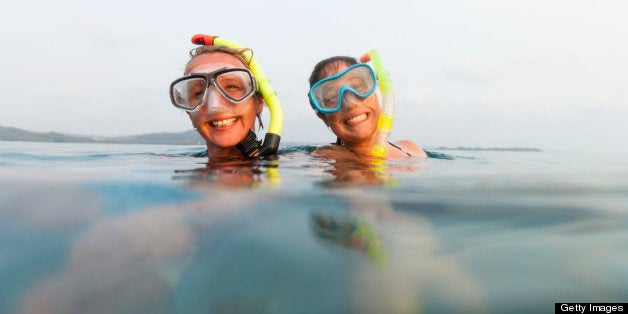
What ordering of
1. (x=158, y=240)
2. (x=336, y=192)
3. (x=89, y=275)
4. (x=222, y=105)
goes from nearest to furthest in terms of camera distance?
(x=89, y=275) → (x=158, y=240) → (x=336, y=192) → (x=222, y=105)

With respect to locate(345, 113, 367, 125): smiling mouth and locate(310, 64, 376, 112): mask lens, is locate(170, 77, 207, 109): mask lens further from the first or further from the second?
locate(345, 113, 367, 125): smiling mouth

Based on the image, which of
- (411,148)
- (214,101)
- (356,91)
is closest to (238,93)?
(214,101)

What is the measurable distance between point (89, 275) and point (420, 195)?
125 centimetres

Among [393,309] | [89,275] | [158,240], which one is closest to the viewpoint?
[393,309]

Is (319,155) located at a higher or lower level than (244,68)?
lower

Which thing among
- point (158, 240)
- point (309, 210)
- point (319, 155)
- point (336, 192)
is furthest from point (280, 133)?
point (158, 240)

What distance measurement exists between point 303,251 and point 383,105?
326cm

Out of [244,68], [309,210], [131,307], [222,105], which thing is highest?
[244,68]

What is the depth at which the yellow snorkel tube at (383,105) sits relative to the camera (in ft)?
13.0

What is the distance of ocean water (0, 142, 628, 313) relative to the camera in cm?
83

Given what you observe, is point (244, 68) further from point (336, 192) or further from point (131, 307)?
point (131, 307)

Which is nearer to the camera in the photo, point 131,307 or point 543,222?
point 131,307

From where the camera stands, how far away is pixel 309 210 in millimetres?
1389

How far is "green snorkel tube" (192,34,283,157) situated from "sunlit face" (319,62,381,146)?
25.4 inches
